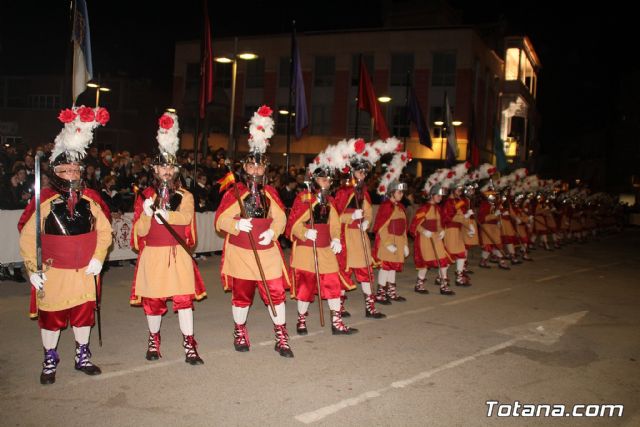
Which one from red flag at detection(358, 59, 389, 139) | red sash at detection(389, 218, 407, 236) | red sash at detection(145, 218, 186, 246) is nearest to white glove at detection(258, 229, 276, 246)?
red sash at detection(145, 218, 186, 246)

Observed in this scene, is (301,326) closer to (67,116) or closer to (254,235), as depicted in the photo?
(254,235)

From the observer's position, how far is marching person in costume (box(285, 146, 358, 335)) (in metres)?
6.91

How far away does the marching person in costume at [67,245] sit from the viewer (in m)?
5.03

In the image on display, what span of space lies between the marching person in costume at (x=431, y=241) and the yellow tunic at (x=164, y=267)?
5.37 m

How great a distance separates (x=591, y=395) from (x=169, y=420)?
380cm

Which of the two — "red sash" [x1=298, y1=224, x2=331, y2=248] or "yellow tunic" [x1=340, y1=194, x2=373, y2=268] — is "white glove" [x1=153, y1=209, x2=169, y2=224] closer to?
"red sash" [x1=298, y1=224, x2=331, y2=248]

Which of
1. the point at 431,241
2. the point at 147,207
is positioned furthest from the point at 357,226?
the point at 147,207

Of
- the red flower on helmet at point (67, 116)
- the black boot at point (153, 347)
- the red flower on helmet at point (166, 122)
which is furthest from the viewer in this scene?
the black boot at point (153, 347)

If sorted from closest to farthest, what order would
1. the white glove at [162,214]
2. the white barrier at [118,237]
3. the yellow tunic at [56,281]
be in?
the yellow tunic at [56,281], the white glove at [162,214], the white barrier at [118,237]

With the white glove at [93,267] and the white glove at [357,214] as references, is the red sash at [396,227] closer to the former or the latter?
the white glove at [357,214]

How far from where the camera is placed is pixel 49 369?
507cm

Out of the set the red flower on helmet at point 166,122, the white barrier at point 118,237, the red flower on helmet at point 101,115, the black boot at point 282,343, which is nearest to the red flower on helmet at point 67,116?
the red flower on helmet at point 101,115

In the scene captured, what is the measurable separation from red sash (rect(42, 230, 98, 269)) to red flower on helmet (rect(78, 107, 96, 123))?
1071mm

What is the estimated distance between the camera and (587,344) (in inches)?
280
